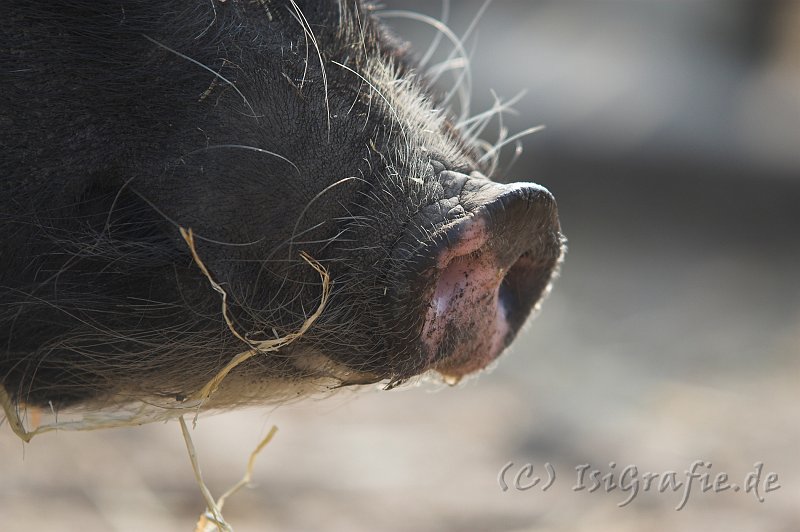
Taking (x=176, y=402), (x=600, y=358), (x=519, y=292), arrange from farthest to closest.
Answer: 1. (x=600, y=358)
2. (x=519, y=292)
3. (x=176, y=402)

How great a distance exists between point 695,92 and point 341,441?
3.49 m

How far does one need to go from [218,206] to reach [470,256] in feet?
1.19

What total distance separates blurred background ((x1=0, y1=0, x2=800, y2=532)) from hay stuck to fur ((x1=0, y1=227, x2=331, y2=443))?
0.92 ft

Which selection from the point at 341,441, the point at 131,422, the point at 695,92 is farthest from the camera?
the point at 695,92

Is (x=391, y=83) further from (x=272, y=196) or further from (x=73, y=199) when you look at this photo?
(x=73, y=199)

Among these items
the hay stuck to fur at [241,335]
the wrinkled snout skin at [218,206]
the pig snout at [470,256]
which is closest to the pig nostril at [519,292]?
the pig snout at [470,256]

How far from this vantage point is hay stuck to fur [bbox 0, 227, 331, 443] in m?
1.45

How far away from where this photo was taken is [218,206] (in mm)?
1451

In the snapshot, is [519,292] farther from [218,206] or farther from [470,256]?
[218,206]

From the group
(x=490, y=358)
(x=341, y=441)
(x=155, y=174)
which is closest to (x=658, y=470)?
(x=341, y=441)

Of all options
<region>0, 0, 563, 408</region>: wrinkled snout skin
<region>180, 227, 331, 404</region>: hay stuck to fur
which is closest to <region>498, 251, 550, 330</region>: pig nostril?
<region>0, 0, 563, 408</region>: wrinkled snout skin

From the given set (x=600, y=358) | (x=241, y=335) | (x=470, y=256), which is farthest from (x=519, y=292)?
(x=600, y=358)

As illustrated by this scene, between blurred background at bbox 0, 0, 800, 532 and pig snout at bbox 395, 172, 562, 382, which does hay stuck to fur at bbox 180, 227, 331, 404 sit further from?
blurred background at bbox 0, 0, 800, 532

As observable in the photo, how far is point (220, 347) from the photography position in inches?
60.5
